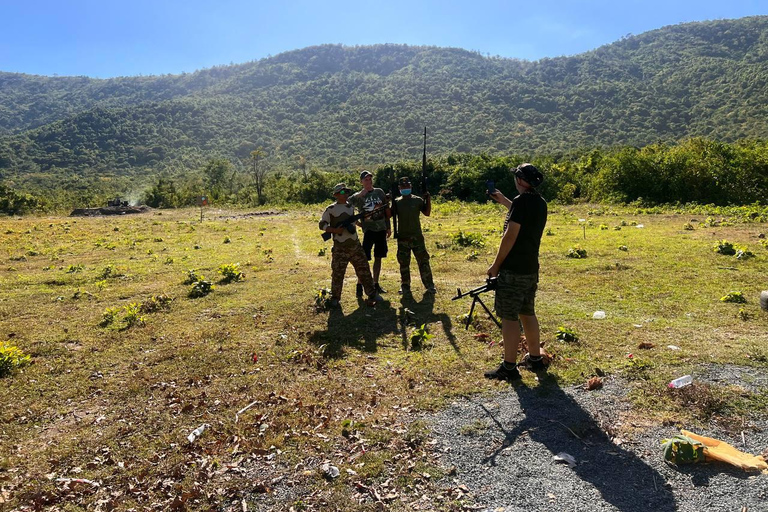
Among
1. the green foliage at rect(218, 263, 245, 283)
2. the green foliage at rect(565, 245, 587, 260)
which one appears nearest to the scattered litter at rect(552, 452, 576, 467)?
the green foliage at rect(218, 263, 245, 283)

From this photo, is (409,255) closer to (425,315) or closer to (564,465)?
(425,315)

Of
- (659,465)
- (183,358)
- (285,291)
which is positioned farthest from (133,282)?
(659,465)

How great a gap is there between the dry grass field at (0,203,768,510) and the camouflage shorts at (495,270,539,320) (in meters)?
1.04

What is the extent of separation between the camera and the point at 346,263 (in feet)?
29.7

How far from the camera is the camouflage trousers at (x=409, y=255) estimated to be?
946 cm

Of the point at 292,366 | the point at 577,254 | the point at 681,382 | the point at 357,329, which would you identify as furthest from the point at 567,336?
the point at 577,254

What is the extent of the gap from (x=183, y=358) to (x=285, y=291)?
387cm

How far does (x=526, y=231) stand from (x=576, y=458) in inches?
93.6

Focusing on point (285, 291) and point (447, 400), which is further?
point (285, 291)

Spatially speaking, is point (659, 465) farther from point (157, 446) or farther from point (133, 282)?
point (133, 282)

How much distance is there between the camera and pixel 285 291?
10.8 m

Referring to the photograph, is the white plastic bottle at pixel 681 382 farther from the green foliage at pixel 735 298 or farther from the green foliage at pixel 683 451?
the green foliage at pixel 735 298

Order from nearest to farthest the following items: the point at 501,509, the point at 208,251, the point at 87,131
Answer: the point at 501,509
the point at 208,251
the point at 87,131

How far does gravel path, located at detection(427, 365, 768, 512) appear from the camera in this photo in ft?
11.8
